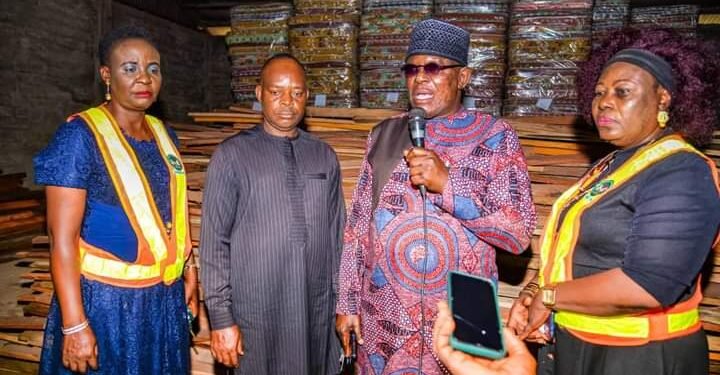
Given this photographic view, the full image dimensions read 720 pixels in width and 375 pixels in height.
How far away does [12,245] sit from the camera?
5.38 metres

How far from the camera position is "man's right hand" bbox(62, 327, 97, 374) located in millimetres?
1942

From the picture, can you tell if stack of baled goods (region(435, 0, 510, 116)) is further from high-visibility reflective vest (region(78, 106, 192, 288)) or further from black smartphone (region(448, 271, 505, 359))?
black smartphone (region(448, 271, 505, 359))

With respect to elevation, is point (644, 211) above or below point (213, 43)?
below

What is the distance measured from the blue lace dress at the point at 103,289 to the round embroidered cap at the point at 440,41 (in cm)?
147

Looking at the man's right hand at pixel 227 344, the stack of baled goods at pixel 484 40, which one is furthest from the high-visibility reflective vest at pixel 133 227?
the stack of baled goods at pixel 484 40

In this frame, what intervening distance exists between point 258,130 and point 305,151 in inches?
11.0

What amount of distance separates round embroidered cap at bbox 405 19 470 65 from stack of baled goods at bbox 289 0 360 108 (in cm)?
233

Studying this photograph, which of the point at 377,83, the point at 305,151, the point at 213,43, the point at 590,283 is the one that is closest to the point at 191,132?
the point at 377,83

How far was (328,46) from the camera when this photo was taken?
A: 14.0 ft

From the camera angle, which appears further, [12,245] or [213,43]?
[213,43]

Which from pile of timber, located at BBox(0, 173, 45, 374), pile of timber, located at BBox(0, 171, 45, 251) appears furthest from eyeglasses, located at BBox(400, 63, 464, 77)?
pile of timber, located at BBox(0, 171, 45, 251)

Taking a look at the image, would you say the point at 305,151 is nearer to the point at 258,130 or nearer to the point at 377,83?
the point at 258,130

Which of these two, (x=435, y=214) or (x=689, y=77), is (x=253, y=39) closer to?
(x=435, y=214)

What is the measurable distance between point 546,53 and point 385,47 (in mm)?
1430
